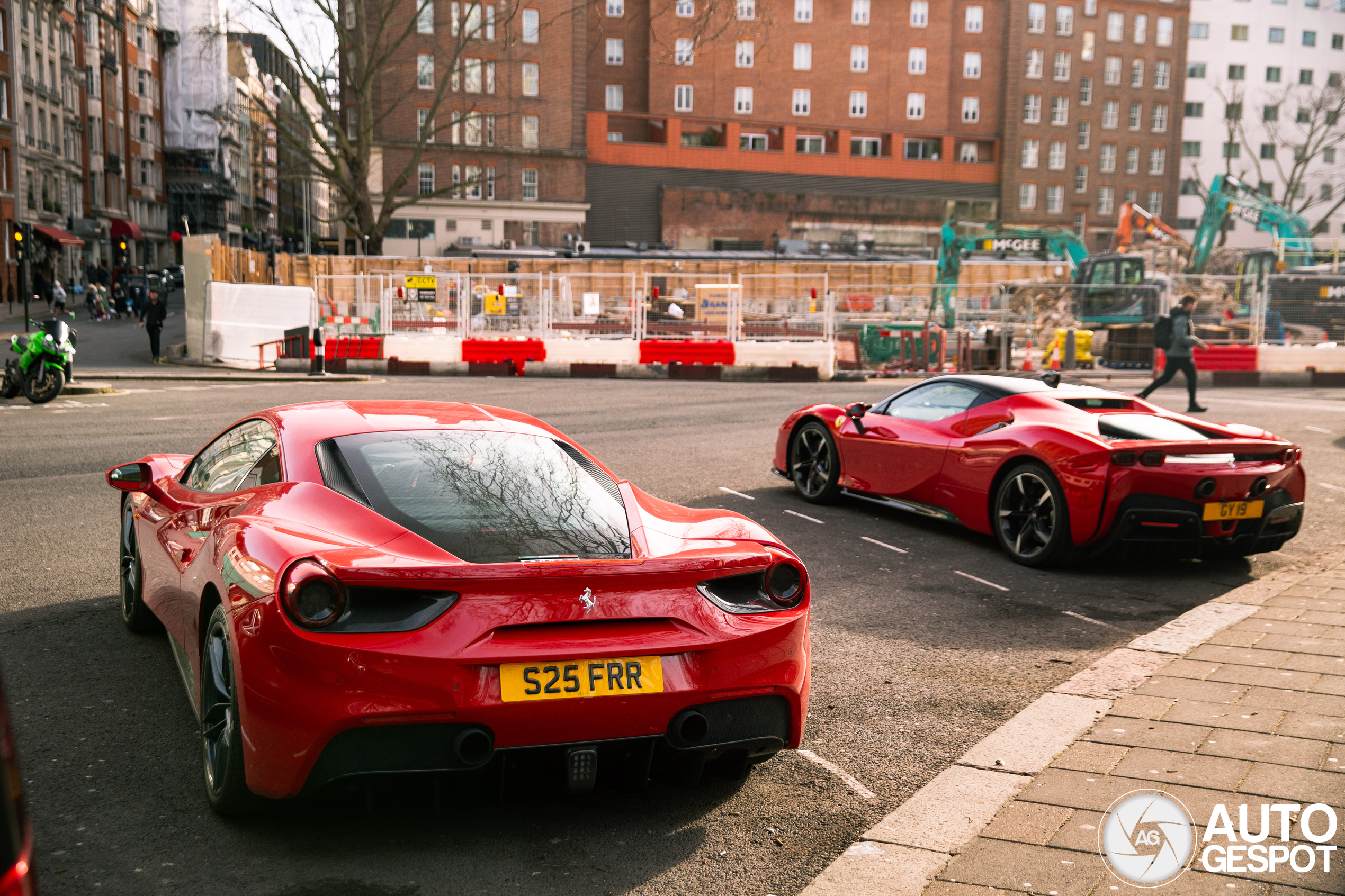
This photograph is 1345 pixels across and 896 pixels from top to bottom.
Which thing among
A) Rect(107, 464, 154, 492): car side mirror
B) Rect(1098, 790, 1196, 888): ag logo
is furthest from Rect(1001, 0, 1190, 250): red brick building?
Rect(1098, 790, 1196, 888): ag logo

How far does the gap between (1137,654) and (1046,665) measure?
41 centimetres

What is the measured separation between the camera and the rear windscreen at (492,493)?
3.38 metres

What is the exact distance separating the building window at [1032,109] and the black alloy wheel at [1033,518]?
77.3m

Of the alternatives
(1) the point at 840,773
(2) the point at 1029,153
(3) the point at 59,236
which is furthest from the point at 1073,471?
(2) the point at 1029,153

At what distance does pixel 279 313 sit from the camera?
25641 mm

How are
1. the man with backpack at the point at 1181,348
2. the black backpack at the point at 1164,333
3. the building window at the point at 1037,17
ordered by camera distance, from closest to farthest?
the man with backpack at the point at 1181,348 → the black backpack at the point at 1164,333 → the building window at the point at 1037,17

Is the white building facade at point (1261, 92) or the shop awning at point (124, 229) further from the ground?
the white building facade at point (1261, 92)

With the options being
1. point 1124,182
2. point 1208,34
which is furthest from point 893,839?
point 1208,34

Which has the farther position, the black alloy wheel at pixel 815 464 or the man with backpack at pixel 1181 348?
the man with backpack at pixel 1181 348

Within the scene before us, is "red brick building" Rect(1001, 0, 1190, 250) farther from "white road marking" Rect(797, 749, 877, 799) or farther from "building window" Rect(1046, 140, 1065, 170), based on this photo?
"white road marking" Rect(797, 749, 877, 799)

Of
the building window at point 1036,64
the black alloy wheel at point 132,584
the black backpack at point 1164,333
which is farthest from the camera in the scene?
the building window at point 1036,64

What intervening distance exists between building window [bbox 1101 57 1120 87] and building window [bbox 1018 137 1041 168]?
8.16 meters

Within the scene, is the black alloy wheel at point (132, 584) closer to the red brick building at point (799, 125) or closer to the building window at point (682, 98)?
the red brick building at point (799, 125)

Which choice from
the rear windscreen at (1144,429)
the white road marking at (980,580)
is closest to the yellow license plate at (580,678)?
the white road marking at (980,580)
